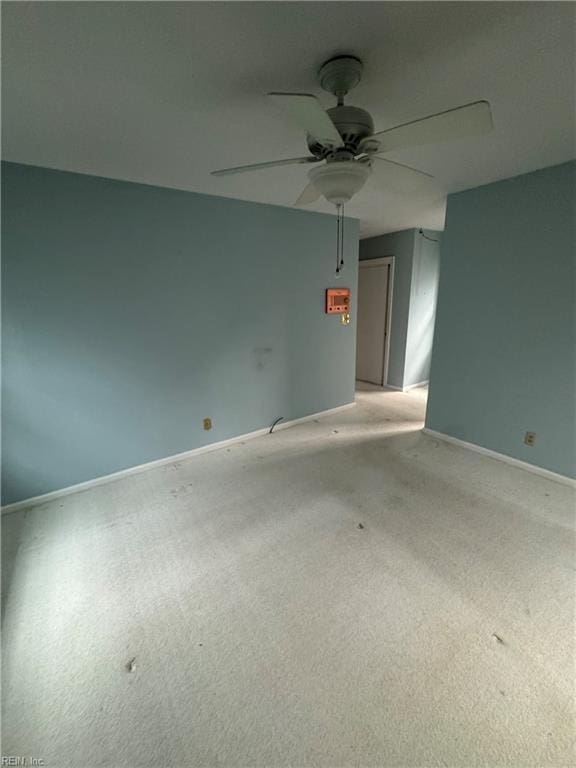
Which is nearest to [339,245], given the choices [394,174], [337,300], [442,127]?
[337,300]

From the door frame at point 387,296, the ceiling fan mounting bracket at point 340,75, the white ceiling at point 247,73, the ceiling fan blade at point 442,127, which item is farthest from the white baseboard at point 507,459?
the ceiling fan mounting bracket at point 340,75

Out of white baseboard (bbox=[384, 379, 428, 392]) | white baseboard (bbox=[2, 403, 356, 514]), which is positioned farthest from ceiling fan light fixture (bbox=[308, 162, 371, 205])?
white baseboard (bbox=[384, 379, 428, 392])

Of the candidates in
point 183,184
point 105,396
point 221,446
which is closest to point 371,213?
point 183,184

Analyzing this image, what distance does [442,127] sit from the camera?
1.15m

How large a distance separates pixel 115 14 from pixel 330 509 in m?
2.55

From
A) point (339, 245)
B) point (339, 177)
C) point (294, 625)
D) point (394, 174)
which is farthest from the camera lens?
point (339, 245)

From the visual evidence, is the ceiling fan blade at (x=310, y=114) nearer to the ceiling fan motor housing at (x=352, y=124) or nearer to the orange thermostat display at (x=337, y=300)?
the ceiling fan motor housing at (x=352, y=124)

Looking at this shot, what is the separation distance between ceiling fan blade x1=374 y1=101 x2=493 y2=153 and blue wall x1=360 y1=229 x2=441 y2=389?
3498 mm

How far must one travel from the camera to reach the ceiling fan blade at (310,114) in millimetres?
977

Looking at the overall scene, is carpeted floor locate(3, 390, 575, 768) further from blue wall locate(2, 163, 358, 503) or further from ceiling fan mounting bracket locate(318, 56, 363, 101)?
ceiling fan mounting bracket locate(318, 56, 363, 101)

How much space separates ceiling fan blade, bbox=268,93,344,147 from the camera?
3.20 ft

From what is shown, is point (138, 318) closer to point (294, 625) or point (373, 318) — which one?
point (294, 625)

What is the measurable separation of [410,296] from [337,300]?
142cm

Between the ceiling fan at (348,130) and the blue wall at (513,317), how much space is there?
70.3 inches
